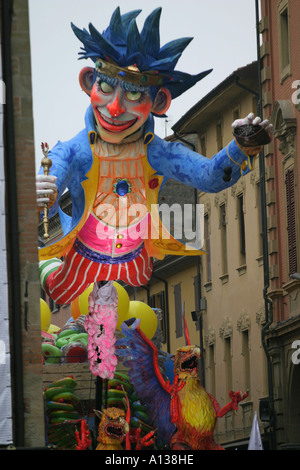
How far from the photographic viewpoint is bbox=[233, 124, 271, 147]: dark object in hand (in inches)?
758

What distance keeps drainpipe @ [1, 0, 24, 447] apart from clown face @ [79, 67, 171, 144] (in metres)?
3.15

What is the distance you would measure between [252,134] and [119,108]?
2.07 m

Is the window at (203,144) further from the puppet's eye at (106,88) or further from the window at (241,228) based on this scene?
the puppet's eye at (106,88)

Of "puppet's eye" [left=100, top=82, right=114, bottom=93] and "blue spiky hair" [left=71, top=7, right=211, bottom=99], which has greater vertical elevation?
"blue spiky hair" [left=71, top=7, right=211, bottom=99]

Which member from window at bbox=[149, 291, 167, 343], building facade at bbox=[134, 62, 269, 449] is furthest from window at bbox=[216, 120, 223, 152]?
window at bbox=[149, 291, 167, 343]

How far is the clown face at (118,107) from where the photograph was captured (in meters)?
20.4

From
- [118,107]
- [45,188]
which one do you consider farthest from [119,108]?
[45,188]

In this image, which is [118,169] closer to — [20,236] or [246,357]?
[20,236]

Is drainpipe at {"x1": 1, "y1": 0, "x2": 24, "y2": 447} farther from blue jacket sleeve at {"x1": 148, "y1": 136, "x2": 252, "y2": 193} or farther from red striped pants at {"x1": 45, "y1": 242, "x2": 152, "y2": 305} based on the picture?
red striped pants at {"x1": 45, "y1": 242, "x2": 152, "y2": 305}

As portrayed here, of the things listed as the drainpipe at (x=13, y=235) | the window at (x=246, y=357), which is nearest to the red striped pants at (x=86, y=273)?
the drainpipe at (x=13, y=235)

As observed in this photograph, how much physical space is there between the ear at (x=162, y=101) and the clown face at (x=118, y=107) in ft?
0.13

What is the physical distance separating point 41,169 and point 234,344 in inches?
828

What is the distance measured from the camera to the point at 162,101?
20953mm
